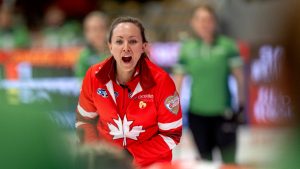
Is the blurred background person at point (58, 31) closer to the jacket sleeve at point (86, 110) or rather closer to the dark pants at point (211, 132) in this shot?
the dark pants at point (211, 132)

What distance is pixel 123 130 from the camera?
1.66 m

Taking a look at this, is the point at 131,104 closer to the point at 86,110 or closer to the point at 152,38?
the point at 86,110

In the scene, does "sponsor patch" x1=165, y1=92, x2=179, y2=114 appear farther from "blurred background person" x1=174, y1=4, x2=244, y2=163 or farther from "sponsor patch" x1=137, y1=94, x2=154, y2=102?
"blurred background person" x1=174, y1=4, x2=244, y2=163

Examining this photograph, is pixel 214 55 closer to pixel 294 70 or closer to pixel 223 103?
pixel 223 103

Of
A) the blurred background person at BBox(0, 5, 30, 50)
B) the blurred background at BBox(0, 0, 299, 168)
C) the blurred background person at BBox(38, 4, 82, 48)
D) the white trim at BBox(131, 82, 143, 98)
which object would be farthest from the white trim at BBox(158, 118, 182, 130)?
the blurred background person at BBox(0, 5, 30, 50)

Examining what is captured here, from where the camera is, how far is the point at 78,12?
27.6ft

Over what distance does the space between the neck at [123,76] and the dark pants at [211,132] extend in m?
2.41

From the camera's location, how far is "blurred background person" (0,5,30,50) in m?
7.23

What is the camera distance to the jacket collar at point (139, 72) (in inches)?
64.1

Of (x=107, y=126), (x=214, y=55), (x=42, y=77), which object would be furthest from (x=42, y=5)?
(x=107, y=126)

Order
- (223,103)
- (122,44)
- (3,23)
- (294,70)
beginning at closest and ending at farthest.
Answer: (294,70)
(122,44)
(223,103)
(3,23)

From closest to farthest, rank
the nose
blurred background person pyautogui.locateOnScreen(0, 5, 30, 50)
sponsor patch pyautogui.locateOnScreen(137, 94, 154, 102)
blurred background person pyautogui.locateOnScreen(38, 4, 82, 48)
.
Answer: the nose < sponsor patch pyautogui.locateOnScreen(137, 94, 154, 102) < blurred background person pyautogui.locateOnScreen(38, 4, 82, 48) < blurred background person pyautogui.locateOnScreen(0, 5, 30, 50)

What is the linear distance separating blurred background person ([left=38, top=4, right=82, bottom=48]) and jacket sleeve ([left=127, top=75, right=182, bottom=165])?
523 centimetres

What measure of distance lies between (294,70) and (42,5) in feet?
29.6
